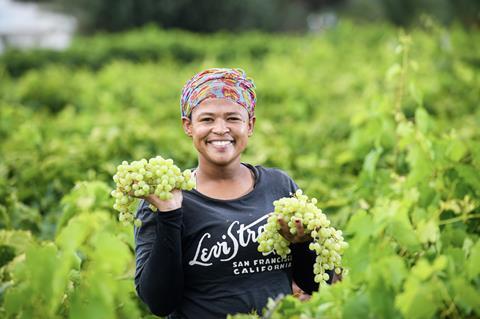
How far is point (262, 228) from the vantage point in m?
2.48

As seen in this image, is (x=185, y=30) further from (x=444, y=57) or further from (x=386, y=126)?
(x=386, y=126)

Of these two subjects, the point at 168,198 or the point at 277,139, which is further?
the point at 277,139

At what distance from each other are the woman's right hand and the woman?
0.17 meters

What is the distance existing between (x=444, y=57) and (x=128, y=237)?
8.56m

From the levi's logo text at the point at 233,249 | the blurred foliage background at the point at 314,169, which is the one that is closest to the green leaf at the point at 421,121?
the blurred foliage background at the point at 314,169

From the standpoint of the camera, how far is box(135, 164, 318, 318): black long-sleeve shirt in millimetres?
2391

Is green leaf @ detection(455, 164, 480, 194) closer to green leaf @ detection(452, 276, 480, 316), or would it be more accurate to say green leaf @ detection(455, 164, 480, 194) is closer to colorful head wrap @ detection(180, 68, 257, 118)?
colorful head wrap @ detection(180, 68, 257, 118)

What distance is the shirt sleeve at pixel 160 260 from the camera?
224 centimetres

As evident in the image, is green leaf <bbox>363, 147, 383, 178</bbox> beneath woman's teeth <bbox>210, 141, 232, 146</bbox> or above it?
above

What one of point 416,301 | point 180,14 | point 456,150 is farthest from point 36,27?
point 416,301

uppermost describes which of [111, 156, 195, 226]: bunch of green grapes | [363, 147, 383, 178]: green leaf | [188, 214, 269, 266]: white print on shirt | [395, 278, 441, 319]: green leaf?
[363, 147, 383, 178]: green leaf

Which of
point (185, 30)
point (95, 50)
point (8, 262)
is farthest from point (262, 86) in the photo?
point (185, 30)

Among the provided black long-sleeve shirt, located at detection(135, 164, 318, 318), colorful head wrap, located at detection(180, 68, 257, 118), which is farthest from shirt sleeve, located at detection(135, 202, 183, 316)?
colorful head wrap, located at detection(180, 68, 257, 118)

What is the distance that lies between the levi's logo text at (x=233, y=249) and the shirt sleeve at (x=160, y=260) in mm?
120
